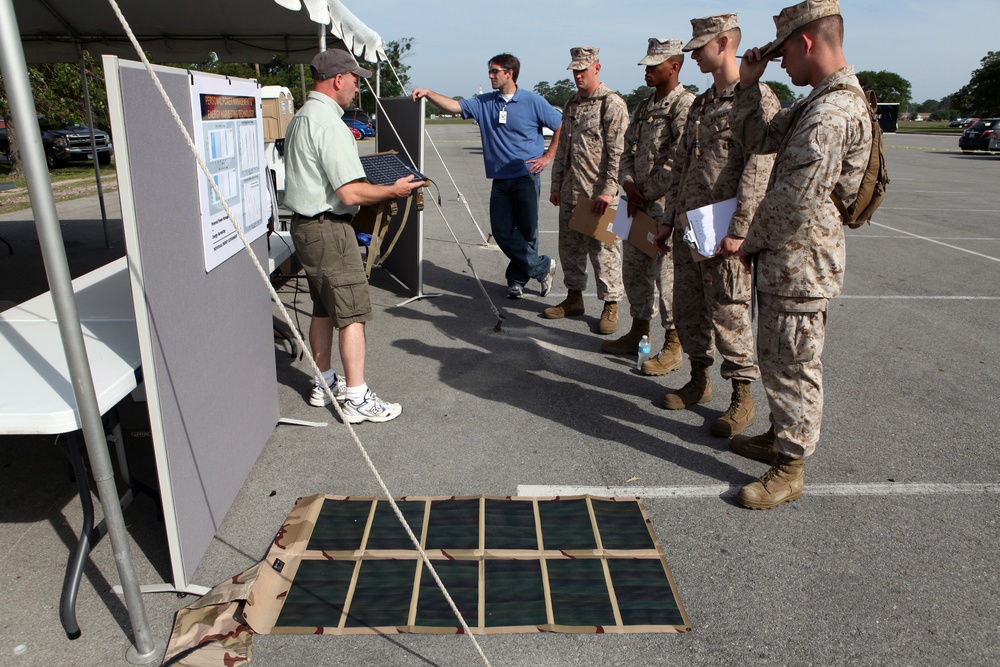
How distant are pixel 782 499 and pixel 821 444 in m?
0.84

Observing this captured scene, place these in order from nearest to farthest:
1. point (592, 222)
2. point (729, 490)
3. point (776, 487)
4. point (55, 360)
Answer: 1. point (55, 360)
2. point (776, 487)
3. point (729, 490)
4. point (592, 222)

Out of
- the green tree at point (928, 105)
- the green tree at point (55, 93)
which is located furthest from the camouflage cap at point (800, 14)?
the green tree at point (928, 105)

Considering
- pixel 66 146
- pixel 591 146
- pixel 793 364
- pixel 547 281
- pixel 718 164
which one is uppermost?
pixel 66 146

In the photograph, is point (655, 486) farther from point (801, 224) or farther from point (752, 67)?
point (752, 67)

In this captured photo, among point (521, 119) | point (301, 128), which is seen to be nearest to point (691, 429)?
point (301, 128)

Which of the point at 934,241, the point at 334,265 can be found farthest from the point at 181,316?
the point at 934,241

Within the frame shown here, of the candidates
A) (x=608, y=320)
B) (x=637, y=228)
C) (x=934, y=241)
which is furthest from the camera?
(x=934, y=241)

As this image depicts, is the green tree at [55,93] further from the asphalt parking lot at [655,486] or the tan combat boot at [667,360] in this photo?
the tan combat boot at [667,360]

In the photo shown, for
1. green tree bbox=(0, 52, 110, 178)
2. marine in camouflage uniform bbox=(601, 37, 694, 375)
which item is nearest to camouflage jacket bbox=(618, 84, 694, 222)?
marine in camouflage uniform bbox=(601, 37, 694, 375)

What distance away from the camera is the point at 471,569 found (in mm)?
2807

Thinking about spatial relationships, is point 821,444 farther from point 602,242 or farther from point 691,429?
point 602,242

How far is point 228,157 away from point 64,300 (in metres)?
1.23

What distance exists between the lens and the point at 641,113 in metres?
4.71

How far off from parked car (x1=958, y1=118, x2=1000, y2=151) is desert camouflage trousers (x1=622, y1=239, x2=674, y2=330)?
3059cm
